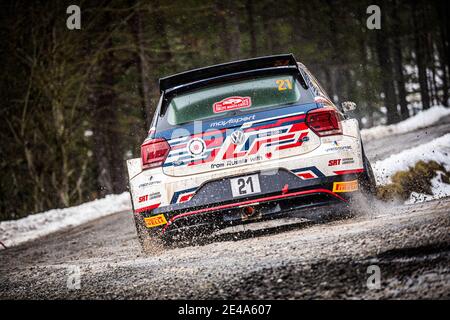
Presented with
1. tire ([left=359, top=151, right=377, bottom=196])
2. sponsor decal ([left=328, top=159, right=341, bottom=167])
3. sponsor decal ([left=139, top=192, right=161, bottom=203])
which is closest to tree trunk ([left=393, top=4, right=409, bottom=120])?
tire ([left=359, top=151, right=377, bottom=196])

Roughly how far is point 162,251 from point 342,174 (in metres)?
1.77

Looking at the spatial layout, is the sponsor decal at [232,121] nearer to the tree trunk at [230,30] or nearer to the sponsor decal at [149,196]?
the sponsor decal at [149,196]

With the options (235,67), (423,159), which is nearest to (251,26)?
(423,159)

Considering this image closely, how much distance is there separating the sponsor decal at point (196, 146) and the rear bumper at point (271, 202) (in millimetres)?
291

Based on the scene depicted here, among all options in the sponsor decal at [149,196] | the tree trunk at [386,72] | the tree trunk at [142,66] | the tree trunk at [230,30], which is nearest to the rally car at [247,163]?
the sponsor decal at [149,196]

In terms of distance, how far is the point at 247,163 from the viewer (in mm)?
4855

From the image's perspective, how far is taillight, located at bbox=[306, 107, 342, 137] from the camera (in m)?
4.93

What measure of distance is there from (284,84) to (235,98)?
46 centimetres

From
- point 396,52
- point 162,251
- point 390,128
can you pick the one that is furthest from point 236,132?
point 396,52

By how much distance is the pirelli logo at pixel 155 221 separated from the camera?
16.4 feet

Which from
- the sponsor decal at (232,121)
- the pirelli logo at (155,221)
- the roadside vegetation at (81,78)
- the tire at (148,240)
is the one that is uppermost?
the roadside vegetation at (81,78)

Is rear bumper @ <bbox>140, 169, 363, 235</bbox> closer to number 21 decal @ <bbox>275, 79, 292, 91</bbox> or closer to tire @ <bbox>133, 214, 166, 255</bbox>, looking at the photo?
tire @ <bbox>133, 214, 166, 255</bbox>

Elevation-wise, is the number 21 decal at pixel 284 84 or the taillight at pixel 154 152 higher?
the number 21 decal at pixel 284 84
